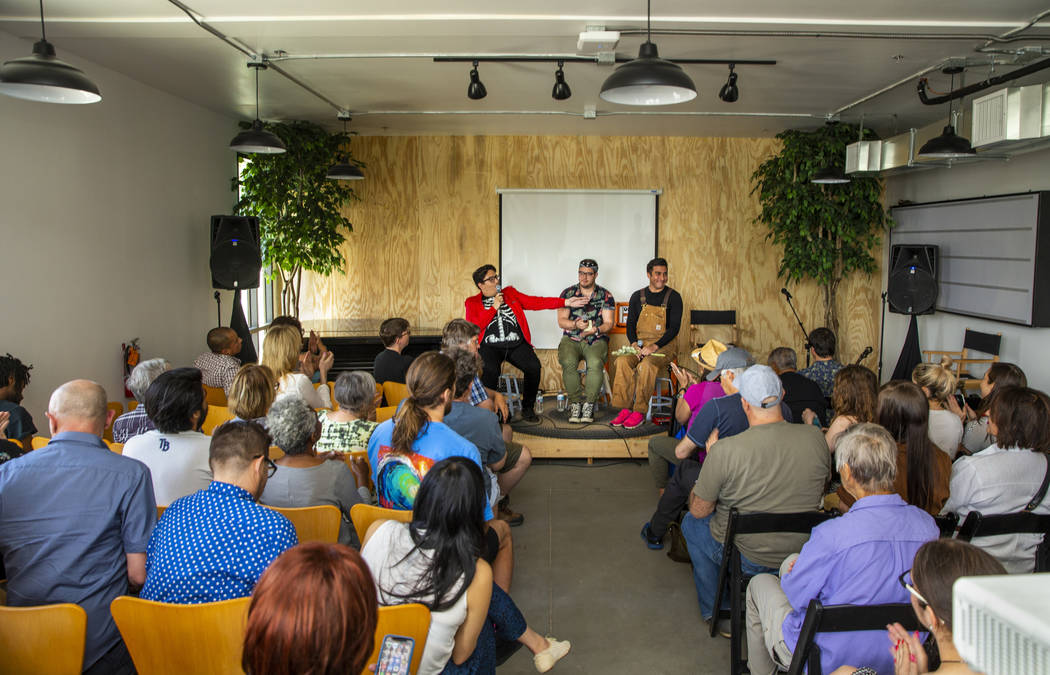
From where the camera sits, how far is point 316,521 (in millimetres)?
2477

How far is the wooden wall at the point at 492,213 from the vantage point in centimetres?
844

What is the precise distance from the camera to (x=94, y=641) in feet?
7.04

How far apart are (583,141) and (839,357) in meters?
3.89

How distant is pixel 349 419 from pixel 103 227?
3.25 m

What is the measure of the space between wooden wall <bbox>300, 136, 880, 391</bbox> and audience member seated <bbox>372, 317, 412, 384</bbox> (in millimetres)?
3390

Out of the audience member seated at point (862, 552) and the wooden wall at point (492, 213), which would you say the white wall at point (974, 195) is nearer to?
the wooden wall at point (492, 213)

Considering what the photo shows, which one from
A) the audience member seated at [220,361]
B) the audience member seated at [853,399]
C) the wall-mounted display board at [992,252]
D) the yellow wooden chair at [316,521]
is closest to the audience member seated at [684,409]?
the audience member seated at [853,399]

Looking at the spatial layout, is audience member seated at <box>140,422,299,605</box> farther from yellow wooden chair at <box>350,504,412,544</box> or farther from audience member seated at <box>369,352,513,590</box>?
audience member seated at <box>369,352,513,590</box>

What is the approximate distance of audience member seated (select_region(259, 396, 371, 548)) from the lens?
8.94 feet

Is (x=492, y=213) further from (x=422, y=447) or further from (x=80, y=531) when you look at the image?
(x=80, y=531)

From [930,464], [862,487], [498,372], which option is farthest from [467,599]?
[498,372]

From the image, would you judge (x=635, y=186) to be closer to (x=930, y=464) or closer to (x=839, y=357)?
(x=839, y=357)

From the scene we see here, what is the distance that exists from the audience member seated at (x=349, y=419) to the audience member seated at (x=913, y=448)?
7.31ft

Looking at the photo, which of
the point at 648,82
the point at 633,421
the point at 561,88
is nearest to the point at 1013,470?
the point at 648,82
